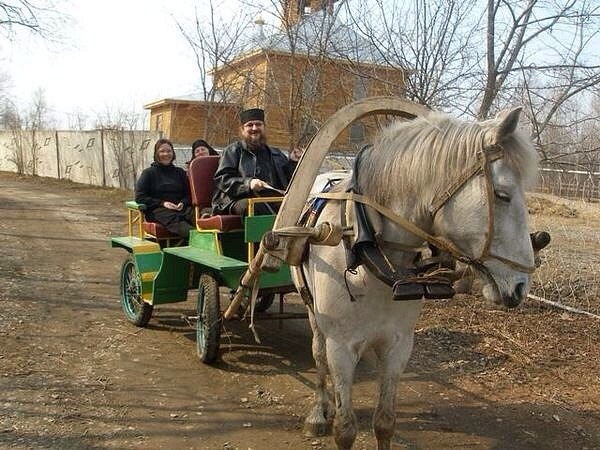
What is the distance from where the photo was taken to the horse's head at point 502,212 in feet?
8.63

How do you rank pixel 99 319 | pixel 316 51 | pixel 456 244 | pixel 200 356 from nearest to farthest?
1. pixel 456 244
2. pixel 200 356
3. pixel 99 319
4. pixel 316 51

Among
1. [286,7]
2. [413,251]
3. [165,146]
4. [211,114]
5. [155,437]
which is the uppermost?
[286,7]

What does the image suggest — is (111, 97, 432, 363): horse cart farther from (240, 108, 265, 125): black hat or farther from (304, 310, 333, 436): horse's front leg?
(240, 108, 265, 125): black hat

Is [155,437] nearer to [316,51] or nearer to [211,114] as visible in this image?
[316,51]

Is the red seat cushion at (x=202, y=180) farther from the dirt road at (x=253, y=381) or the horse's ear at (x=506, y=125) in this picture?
the horse's ear at (x=506, y=125)

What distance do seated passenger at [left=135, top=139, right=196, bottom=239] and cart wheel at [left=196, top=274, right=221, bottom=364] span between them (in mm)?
1017

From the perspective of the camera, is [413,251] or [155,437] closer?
[413,251]

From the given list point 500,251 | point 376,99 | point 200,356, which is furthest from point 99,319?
point 500,251

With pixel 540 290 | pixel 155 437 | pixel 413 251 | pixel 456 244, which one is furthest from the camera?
pixel 540 290

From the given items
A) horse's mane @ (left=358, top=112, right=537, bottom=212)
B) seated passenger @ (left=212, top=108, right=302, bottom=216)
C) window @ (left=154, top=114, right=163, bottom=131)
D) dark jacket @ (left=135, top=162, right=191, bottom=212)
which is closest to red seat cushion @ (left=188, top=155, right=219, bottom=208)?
seated passenger @ (left=212, top=108, right=302, bottom=216)

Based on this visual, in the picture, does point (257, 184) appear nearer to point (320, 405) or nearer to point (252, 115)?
point (252, 115)

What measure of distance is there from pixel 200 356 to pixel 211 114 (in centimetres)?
1097

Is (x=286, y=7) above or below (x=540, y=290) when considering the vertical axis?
above

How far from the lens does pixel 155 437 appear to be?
4.03 m
